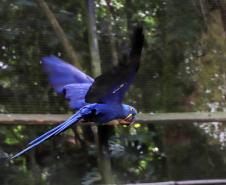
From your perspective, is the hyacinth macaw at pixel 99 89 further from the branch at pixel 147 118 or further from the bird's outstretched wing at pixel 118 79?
the branch at pixel 147 118

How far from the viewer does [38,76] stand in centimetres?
276

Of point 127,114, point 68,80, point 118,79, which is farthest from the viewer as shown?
point 68,80

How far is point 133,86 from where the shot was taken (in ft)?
9.37

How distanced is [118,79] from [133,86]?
1153 millimetres

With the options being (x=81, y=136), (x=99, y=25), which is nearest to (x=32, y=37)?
(x=99, y=25)

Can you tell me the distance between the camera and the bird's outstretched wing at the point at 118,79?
5.28 feet

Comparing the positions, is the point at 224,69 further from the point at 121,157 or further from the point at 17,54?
the point at 17,54

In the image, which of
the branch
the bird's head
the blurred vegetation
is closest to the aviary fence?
the branch

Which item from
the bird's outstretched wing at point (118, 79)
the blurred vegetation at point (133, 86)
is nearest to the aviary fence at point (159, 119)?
the blurred vegetation at point (133, 86)

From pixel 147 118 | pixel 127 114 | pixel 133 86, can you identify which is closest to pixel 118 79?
pixel 127 114

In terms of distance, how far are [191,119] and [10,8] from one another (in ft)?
3.58

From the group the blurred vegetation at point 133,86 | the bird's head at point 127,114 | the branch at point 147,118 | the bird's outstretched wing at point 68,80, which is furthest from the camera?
the blurred vegetation at point 133,86

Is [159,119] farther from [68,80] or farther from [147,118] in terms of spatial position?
Result: [68,80]

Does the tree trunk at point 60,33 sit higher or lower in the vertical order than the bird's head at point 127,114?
higher
